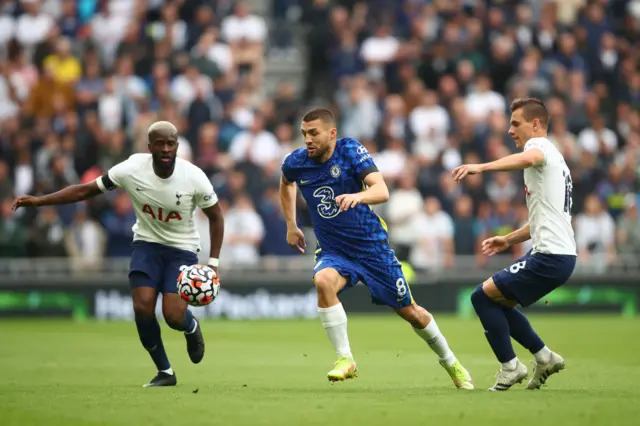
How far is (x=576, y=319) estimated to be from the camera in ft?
70.6

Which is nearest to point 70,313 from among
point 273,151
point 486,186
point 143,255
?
point 273,151

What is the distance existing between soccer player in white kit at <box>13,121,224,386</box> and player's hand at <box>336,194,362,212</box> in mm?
2021

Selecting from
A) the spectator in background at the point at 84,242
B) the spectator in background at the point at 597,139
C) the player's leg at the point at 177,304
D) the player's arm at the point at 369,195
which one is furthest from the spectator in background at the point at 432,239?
the player's arm at the point at 369,195

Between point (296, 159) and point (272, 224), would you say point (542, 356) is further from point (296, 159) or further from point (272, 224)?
point (272, 224)

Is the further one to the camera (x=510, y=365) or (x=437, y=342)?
(x=437, y=342)

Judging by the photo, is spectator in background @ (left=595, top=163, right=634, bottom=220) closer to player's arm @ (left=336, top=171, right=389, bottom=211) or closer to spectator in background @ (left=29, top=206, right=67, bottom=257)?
spectator in background @ (left=29, top=206, right=67, bottom=257)

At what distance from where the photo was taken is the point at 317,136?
10406mm

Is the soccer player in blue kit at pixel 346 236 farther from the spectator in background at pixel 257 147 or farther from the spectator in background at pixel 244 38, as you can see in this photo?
the spectator in background at pixel 244 38

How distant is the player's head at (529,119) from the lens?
32.9 ft

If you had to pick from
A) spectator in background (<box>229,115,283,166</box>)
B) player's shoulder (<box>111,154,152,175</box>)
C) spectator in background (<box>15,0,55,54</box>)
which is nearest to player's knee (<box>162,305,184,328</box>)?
player's shoulder (<box>111,154,152,175</box>)

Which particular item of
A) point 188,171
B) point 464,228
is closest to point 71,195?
point 188,171

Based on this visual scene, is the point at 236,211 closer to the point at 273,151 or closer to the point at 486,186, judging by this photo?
the point at 273,151

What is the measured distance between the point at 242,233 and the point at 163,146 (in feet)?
35.5

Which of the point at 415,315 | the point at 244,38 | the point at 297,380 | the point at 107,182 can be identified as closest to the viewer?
the point at 415,315
